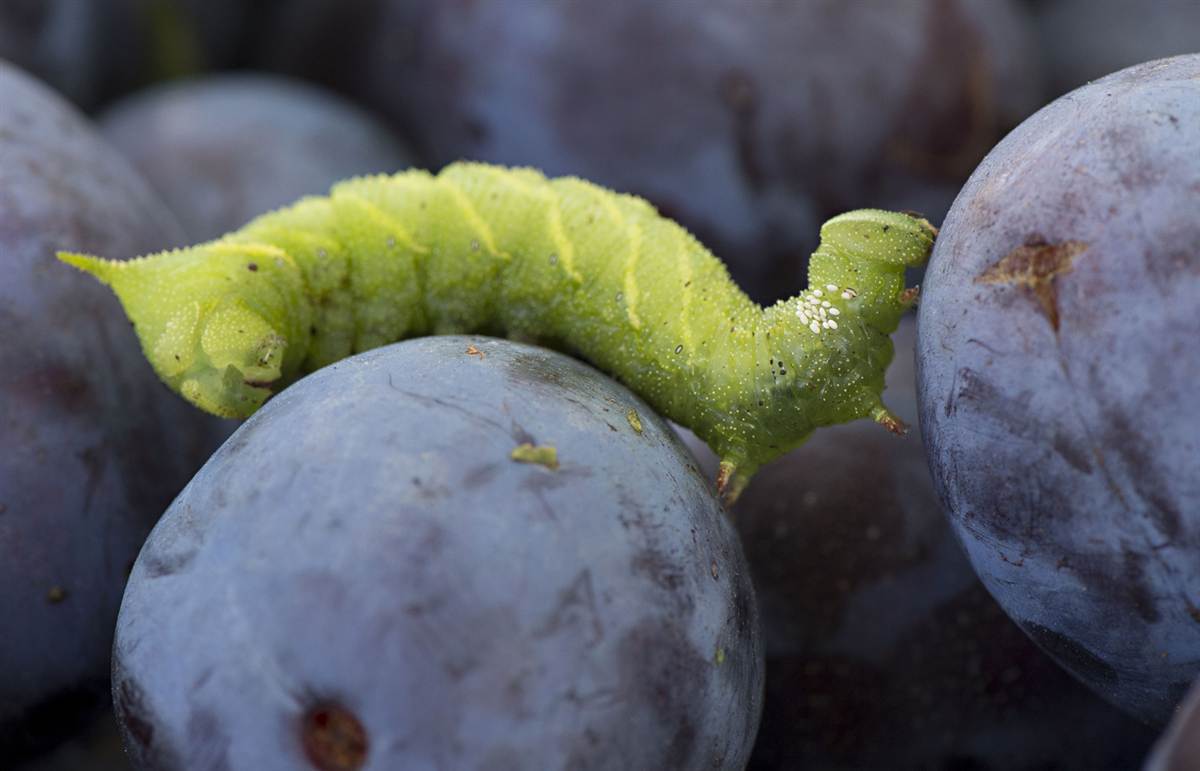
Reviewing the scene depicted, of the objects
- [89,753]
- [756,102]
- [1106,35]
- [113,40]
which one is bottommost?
[89,753]

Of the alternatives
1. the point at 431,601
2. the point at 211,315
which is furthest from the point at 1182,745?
the point at 211,315

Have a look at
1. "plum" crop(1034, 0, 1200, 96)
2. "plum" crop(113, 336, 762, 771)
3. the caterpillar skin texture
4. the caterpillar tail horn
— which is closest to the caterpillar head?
the caterpillar skin texture

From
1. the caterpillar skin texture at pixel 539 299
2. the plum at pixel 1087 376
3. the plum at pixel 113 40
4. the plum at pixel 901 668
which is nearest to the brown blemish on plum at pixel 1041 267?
the plum at pixel 1087 376

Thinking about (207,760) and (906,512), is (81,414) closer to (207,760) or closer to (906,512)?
(207,760)

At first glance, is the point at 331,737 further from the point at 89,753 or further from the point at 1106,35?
the point at 1106,35

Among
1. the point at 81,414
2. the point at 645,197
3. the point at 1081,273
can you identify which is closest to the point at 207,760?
the point at 81,414

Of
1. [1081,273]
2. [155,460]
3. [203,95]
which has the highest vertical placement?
[1081,273]

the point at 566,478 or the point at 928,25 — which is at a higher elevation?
the point at 928,25
